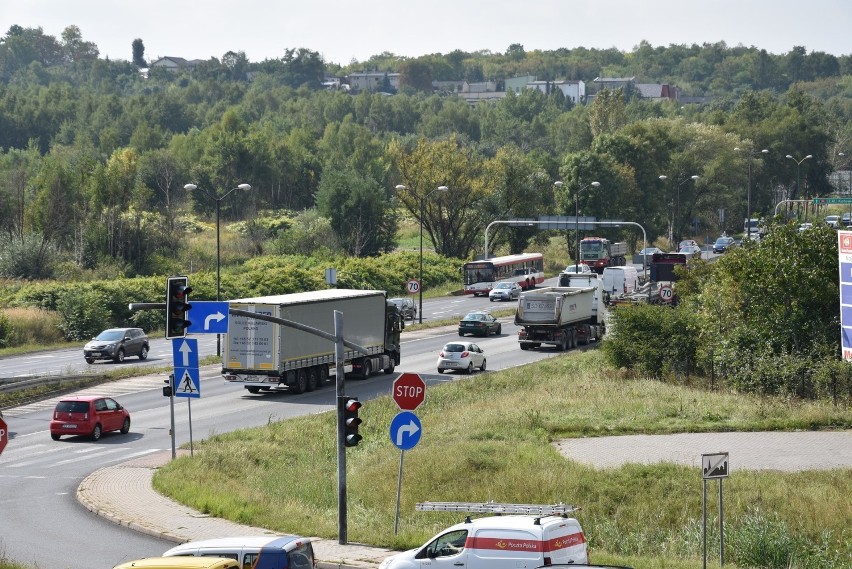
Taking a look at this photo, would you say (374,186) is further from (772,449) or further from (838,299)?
(772,449)

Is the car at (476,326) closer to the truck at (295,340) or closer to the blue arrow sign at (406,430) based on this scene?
the truck at (295,340)

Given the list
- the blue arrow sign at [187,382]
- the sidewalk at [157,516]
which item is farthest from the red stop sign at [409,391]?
the blue arrow sign at [187,382]

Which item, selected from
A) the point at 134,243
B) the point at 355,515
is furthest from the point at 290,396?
the point at 134,243

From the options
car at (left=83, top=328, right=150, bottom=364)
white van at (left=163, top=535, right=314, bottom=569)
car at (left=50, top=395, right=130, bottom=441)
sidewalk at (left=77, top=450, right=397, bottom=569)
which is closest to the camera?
white van at (left=163, top=535, right=314, bottom=569)

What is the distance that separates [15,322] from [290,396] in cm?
2404

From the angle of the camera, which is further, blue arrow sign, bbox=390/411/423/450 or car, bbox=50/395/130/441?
Result: car, bbox=50/395/130/441

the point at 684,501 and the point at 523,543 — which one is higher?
the point at 523,543

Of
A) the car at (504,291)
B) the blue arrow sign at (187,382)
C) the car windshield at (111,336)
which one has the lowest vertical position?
the car at (504,291)

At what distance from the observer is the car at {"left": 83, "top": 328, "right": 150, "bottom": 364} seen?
5288cm

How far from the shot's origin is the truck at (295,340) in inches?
1645

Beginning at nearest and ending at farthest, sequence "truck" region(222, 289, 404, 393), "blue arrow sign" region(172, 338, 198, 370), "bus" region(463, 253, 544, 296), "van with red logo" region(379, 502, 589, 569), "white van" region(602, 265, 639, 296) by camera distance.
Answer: "van with red logo" region(379, 502, 589, 569)
"blue arrow sign" region(172, 338, 198, 370)
"truck" region(222, 289, 404, 393)
"white van" region(602, 265, 639, 296)
"bus" region(463, 253, 544, 296)

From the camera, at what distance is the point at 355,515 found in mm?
25469

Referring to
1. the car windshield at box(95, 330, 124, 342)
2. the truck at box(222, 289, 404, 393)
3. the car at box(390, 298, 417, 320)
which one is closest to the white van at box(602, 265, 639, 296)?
the car at box(390, 298, 417, 320)

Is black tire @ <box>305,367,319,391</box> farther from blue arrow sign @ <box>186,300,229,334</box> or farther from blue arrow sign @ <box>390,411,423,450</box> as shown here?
blue arrow sign @ <box>390,411,423,450</box>
